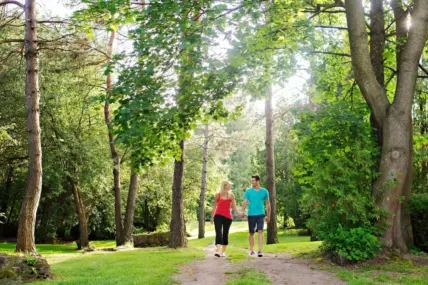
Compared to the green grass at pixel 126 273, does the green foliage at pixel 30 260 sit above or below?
above

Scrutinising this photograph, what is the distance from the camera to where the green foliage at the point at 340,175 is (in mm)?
9688

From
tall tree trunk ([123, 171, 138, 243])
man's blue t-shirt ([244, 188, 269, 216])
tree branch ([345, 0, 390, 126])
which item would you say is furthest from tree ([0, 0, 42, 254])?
tree branch ([345, 0, 390, 126])

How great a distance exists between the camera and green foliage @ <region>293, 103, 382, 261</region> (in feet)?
31.8

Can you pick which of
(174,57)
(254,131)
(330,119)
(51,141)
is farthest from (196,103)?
(254,131)

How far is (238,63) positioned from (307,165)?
4.35 metres

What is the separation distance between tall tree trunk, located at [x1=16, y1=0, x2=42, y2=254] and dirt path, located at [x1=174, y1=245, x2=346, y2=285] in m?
6.10

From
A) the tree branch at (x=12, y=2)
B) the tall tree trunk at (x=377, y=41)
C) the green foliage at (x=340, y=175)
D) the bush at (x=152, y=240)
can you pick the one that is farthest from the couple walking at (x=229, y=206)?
the bush at (x=152, y=240)

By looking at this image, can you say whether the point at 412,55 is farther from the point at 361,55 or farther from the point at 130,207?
the point at 130,207

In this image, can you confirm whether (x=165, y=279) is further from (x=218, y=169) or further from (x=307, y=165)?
(x=218, y=169)

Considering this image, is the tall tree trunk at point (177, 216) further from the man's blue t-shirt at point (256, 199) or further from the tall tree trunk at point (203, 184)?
the tall tree trunk at point (203, 184)

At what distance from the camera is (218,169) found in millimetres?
34594

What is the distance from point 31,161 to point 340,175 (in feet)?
31.5

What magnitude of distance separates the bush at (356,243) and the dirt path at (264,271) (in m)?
0.87

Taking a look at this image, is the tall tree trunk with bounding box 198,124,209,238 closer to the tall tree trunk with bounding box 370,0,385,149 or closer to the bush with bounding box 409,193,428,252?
the tall tree trunk with bounding box 370,0,385,149
